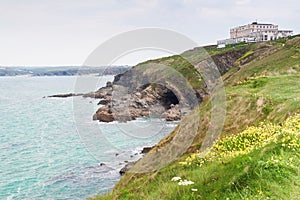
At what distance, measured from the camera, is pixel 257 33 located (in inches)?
5719

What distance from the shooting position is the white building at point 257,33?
144 metres

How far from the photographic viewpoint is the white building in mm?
143750

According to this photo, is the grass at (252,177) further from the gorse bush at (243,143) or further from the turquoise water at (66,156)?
the turquoise water at (66,156)

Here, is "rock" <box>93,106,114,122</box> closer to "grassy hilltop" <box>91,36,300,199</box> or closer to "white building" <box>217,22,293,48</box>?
"grassy hilltop" <box>91,36,300,199</box>

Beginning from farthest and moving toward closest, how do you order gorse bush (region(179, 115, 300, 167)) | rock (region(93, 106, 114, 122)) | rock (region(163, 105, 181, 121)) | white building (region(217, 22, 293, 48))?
white building (region(217, 22, 293, 48)) < rock (region(163, 105, 181, 121)) < rock (region(93, 106, 114, 122)) < gorse bush (region(179, 115, 300, 167))

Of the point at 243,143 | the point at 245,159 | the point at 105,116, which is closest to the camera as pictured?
the point at 245,159

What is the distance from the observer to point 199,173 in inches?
466

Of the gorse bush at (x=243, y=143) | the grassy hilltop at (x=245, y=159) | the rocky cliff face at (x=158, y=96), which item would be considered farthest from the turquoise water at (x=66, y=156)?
the gorse bush at (x=243, y=143)

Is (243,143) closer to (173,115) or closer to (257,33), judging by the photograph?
(173,115)

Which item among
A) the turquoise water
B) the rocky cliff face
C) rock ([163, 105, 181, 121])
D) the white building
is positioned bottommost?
the turquoise water

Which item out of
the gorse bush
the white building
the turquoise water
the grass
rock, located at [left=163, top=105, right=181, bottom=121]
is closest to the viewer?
the grass

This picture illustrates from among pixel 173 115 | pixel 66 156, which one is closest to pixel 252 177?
pixel 66 156

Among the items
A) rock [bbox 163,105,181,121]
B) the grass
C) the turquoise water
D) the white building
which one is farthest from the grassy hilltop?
the white building

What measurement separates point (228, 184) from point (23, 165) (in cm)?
4057
